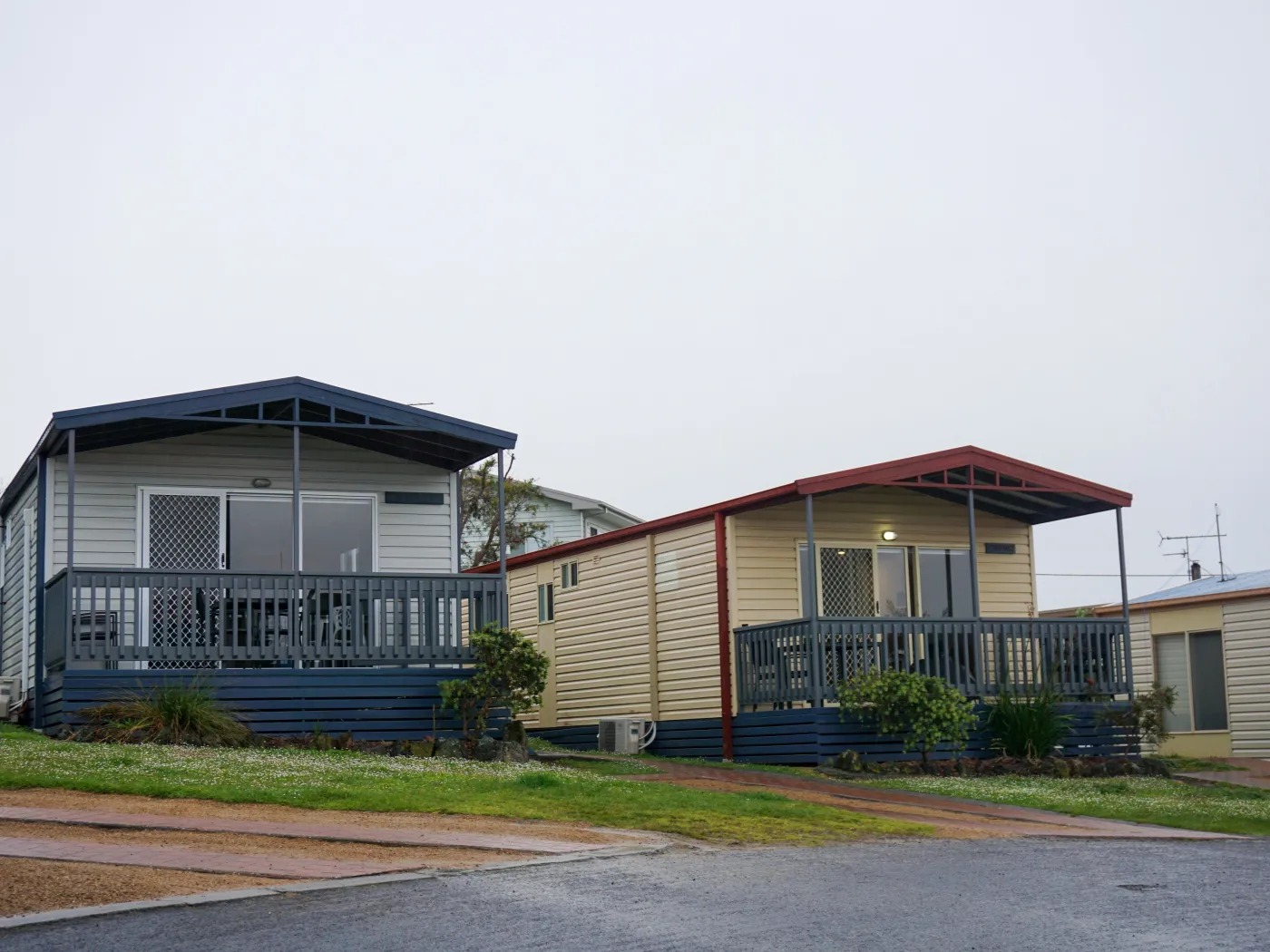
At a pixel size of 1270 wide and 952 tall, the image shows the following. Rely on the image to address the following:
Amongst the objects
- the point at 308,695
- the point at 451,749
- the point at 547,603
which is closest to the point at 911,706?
the point at 451,749

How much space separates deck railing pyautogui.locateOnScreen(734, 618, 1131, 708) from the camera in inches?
676

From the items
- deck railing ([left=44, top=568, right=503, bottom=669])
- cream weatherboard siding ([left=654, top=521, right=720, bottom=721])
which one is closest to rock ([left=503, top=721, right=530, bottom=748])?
deck railing ([left=44, top=568, right=503, bottom=669])

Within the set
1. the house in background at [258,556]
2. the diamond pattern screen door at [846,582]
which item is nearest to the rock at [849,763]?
the diamond pattern screen door at [846,582]

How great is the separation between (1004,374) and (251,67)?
15317 mm

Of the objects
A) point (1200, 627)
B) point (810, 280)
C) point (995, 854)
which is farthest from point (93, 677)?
point (810, 280)

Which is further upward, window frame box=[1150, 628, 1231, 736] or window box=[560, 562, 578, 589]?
window box=[560, 562, 578, 589]

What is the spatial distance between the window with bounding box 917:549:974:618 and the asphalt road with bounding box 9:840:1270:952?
10521 mm

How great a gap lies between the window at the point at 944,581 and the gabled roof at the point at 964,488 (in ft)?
2.44

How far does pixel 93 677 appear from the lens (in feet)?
50.0

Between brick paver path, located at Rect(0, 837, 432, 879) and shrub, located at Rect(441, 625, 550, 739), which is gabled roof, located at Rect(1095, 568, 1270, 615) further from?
brick paver path, located at Rect(0, 837, 432, 879)

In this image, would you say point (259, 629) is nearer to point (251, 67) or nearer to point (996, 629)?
point (996, 629)

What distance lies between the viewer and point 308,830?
986cm

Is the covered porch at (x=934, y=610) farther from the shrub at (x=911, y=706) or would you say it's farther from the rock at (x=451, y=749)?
the rock at (x=451, y=749)

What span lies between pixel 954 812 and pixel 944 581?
25.3 ft
